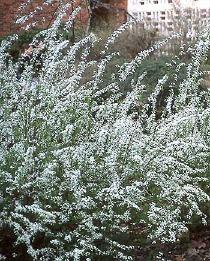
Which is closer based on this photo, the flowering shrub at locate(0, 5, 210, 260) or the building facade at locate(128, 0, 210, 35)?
the flowering shrub at locate(0, 5, 210, 260)

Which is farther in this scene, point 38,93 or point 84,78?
point 84,78

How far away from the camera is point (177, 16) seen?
10.8 metres

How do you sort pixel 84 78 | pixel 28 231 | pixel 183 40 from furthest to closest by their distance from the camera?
pixel 183 40
pixel 84 78
pixel 28 231

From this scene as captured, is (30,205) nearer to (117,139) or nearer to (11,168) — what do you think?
(11,168)

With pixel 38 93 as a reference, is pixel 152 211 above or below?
below

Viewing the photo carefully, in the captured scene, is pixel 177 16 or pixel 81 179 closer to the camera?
pixel 81 179

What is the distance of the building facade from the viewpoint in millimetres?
10492

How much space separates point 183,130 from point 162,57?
465 cm

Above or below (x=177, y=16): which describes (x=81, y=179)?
above

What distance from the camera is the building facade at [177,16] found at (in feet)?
34.4

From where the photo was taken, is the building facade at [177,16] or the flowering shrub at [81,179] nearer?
→ the flowering shrub at [81,179]

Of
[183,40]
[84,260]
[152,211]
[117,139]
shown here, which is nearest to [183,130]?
[117,139]

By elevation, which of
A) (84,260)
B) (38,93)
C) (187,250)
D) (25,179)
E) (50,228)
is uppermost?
(38,93)

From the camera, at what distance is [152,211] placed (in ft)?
10.7
